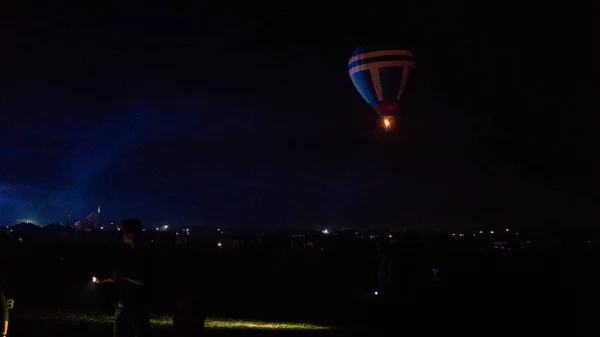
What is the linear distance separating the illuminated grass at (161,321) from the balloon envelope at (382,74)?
29657 millimetres

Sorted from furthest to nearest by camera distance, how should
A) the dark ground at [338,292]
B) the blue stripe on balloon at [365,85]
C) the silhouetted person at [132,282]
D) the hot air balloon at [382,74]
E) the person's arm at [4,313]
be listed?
the blue stripe on balloon at [365,85], the hot air balloon at [382,74], the dark ground at [338,292], the silhouetted person at [132,282], the person's arm at [4,313]

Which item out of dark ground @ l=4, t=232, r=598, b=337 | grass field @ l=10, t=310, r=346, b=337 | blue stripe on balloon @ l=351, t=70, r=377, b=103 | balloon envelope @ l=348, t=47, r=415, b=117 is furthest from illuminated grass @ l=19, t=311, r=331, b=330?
blue stripe on balloon @ l=351, t=70, r=377, b=103

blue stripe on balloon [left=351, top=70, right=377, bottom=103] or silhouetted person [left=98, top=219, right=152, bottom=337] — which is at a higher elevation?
blue stripe on balloon [left=351, top=70, right=377, bottom=103]

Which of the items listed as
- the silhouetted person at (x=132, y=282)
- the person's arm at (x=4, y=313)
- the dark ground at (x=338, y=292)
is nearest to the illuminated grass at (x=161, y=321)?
the dark ground at (x=338, y=292)

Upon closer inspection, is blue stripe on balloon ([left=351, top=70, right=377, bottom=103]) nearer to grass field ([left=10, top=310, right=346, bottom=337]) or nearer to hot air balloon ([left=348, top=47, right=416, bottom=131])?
hot air balloon ([left=348, top=47, right=416, bottom=131])

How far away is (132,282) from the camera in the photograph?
11031 mm

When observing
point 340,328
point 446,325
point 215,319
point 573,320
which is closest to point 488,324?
point 446,325

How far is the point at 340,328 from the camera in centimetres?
2059

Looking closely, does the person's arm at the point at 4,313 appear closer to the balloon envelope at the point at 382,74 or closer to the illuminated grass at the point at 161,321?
the illuminated grass at the point at 161,321

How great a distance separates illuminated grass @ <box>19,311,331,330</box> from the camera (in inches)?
803

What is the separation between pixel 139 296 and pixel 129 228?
3.11ft

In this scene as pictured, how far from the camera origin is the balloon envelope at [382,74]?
4931 cm

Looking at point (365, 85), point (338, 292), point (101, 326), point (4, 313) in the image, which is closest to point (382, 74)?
point (365, 85)

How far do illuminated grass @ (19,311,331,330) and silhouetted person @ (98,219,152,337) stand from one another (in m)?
8.84
